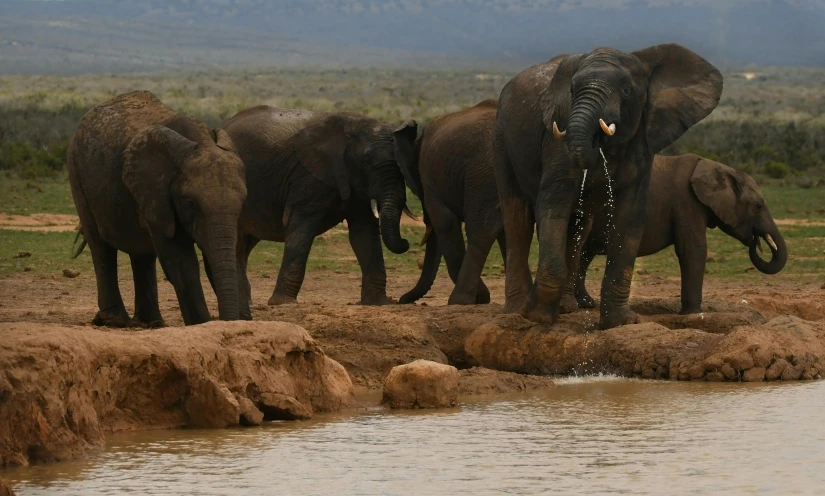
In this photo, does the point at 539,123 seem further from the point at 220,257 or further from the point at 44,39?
the point at 44,39

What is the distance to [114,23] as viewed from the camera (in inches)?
7092

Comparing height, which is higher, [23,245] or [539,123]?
[539,123]

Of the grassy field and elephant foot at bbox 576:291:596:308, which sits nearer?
elephant foot at bbox 576:291:596:308

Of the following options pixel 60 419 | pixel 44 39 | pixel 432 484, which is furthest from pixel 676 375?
pixel 44 39

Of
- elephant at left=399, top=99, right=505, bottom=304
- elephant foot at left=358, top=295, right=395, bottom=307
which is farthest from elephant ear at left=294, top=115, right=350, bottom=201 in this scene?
elephant foot at left=358, top=295, right=395, bottom=307

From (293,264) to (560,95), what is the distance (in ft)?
12.9

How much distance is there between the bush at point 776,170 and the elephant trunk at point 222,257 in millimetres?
22858

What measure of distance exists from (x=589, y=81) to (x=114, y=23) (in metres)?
174

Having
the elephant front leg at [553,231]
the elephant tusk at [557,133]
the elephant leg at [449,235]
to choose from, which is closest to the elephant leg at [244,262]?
the elephant leg at [449,235]

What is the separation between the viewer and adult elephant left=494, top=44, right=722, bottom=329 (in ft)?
36.2

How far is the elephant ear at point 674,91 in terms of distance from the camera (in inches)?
469

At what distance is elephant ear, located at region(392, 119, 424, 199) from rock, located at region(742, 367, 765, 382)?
4707mm

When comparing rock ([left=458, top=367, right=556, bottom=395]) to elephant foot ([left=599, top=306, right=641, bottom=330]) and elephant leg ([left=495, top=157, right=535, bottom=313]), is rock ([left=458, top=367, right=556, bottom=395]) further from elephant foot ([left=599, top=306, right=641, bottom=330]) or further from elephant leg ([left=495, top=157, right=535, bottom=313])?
elephant leg ([left=495, top=157, right=535, bottom=313])

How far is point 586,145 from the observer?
10.7m
